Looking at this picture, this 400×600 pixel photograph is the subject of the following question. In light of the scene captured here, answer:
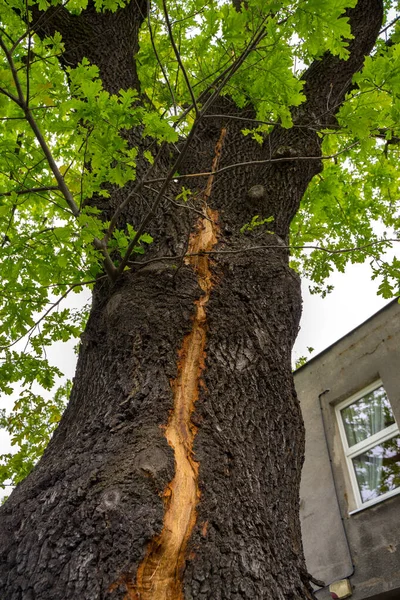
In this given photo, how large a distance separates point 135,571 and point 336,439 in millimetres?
6190

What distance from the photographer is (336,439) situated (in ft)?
23.6

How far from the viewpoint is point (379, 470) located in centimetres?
642

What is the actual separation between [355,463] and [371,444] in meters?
0.42

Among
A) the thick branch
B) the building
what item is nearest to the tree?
the thick branch

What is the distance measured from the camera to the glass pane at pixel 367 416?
671 centimetres

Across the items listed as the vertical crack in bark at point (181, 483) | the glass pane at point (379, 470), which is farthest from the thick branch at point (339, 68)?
the glass pane at point (379, 470)

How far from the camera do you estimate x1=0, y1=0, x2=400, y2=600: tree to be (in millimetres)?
1670

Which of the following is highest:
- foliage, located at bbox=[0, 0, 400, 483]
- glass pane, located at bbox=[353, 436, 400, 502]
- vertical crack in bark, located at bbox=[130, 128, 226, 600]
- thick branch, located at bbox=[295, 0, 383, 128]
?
thick branch, located at bbox=[295, 0, 383, 128]

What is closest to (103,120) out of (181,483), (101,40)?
(181,483)

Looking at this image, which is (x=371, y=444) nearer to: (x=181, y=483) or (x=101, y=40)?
(x=181, y=483)

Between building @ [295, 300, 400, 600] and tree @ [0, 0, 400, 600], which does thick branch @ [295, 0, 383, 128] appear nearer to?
tree @ [0, 0, 400, 600]

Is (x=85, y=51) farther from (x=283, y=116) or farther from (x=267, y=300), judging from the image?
(x=267, y=300)

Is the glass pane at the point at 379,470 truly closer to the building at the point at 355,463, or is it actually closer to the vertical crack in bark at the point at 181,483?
the building at the point at 355,463

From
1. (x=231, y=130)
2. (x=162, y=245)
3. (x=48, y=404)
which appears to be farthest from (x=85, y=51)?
(x=48, y=404)
